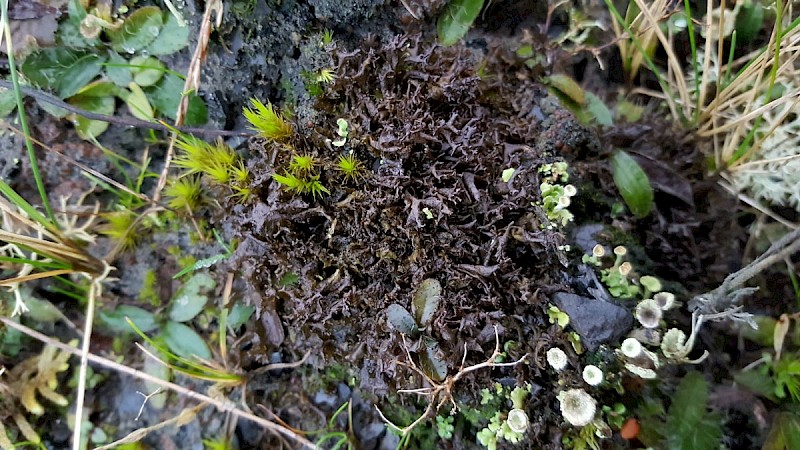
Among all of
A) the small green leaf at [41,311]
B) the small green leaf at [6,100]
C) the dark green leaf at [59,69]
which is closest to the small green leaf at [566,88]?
the dark green leaf at [59,69]

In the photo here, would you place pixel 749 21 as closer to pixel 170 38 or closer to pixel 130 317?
pixel 170 38

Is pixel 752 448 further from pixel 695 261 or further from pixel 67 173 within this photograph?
pixel 67 173

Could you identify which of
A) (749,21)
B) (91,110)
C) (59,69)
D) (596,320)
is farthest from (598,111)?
(59,69)

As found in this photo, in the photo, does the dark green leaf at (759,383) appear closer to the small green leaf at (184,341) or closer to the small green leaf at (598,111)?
the small green leaf at (598,111)

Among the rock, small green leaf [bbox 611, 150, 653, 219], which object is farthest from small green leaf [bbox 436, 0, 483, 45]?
the rock

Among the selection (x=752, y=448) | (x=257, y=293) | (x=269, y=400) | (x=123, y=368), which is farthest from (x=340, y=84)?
(x=752, y=448)

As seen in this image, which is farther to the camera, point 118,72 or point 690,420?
point 118,72
